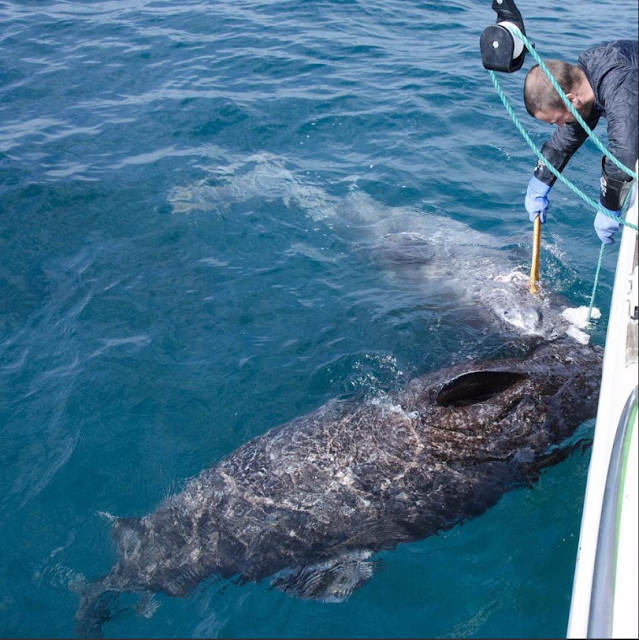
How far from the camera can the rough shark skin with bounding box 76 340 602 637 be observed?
5.17 metres

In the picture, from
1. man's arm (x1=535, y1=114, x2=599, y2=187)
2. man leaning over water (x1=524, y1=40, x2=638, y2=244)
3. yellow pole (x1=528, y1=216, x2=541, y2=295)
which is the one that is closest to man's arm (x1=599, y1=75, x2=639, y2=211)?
man leaning over water (x1=524, y1=40, x2=638, y2=244)

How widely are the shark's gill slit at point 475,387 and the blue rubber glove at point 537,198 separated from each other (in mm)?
2418

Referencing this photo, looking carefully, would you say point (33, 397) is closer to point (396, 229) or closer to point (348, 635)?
point (348, 635)

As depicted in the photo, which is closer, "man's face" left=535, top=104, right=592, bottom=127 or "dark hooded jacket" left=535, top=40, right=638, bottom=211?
"dark hooded jacket" left=535, top=40, right=638, bottom=211

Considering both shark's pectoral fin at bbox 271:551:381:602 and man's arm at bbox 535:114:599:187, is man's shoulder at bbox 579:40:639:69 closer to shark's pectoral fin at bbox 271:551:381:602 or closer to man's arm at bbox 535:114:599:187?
man's arm at bbox 535:114:599:187

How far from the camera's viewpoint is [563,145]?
666cm

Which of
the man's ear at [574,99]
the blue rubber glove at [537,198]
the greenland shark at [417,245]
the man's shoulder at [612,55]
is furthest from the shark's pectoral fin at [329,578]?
the man's shoulder at [612,55]

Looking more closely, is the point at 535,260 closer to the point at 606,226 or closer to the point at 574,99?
the point at 606,226

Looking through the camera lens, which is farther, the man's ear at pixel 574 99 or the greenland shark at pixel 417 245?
the greenland shark at pixel 417 245

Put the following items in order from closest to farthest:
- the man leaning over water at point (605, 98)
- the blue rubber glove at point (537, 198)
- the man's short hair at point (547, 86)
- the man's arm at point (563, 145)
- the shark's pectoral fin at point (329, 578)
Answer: the shark's pectoral fin at point (329, 578), the man leaning over water at point (605, 98), the man's short hair at point (547, 86), the man's arm at point (563, 145), the blue rubber glove at point (537, 198)

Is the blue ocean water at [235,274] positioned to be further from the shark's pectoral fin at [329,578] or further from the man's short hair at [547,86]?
the man's short hair at [547,86]

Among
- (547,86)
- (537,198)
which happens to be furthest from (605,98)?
(537,198)

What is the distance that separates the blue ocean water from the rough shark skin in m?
0.18

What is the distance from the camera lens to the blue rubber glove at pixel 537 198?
700 centimetres
